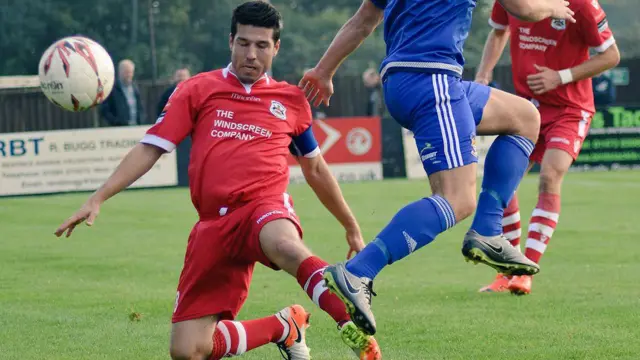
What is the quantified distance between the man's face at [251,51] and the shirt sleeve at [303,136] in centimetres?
30

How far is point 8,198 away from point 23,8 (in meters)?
24.5

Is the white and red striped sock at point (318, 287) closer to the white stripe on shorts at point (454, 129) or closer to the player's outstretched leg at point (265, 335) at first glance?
the player's outstretched leg at point (265, 335)

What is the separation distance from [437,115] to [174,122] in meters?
1.26

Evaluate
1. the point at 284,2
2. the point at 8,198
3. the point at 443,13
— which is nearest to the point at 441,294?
the point at 443,13

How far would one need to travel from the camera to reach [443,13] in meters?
5.85

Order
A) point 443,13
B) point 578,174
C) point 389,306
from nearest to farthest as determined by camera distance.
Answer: point 443,13 → point 389,306 → point 578,174

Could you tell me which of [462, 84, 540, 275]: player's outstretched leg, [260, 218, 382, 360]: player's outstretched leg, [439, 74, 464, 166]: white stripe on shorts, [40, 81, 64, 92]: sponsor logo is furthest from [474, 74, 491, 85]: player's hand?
[40, 81, 64, 92]: sponsor logo

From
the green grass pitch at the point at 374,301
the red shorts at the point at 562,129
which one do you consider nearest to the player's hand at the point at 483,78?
the red shorts at the point at 562,129

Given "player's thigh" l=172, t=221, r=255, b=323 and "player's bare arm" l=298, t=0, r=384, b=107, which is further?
"player's bare arm" l=298, t=0, r=384, b=107

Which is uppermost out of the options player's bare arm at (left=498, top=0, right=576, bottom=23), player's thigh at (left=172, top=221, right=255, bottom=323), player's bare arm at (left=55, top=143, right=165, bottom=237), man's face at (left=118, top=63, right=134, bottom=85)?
player's bare arm at (left=498, top=0, right=576, bottom=23)

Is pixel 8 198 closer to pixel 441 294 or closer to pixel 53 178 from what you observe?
pixel 53 178

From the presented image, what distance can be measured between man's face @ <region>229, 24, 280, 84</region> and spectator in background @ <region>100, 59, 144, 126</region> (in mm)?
14970

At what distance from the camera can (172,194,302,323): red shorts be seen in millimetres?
5816

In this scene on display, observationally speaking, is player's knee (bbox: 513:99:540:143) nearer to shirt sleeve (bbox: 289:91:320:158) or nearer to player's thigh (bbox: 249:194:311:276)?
shirt sleeve (bbox: 289:91:320:158)
